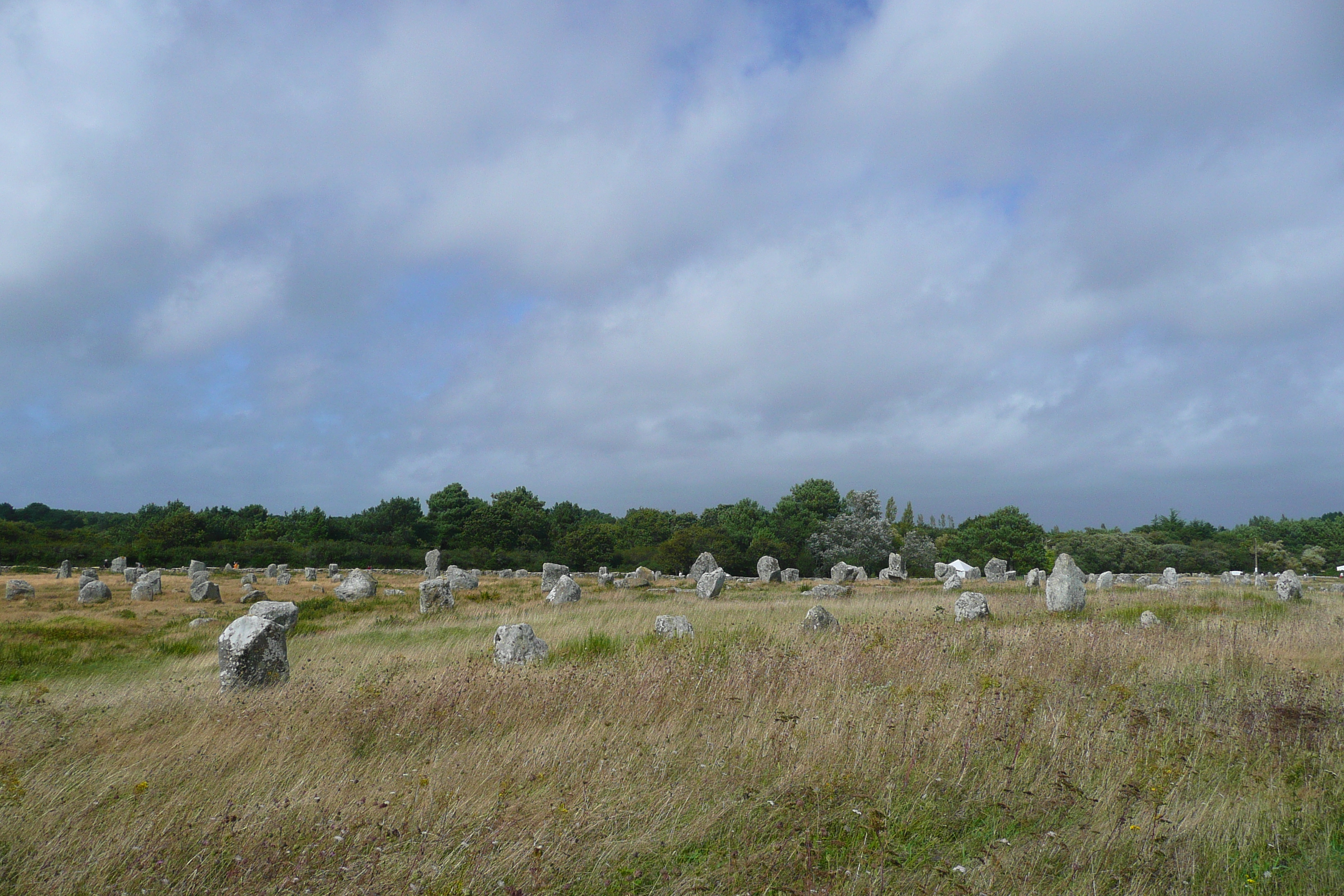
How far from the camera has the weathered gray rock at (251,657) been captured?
416 inches

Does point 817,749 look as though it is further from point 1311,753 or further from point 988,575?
point 988,575

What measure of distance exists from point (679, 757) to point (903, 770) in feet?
5.70

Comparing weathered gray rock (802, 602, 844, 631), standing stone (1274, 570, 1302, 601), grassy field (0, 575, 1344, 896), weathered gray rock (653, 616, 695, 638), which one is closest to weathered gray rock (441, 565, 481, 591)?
weathered gray rock (653, 616, 695, 638)

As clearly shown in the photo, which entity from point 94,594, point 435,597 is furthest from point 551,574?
point 94,594

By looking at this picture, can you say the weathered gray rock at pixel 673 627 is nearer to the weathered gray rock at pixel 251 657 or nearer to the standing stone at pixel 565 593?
the weathered gray rock at pixel 251 657

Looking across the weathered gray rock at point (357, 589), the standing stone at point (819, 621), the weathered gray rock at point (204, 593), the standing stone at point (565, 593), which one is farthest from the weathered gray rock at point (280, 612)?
the standing stone at point (819, 621)

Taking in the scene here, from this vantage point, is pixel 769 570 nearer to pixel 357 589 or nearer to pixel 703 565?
pixel 703 565

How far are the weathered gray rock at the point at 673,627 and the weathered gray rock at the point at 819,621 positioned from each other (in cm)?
240

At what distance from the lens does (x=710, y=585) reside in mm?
28422

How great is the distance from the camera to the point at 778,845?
4.21 meters

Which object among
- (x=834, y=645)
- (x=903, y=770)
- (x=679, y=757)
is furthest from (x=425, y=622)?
(x=903, y=770)

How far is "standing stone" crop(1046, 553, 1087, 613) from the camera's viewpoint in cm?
1889

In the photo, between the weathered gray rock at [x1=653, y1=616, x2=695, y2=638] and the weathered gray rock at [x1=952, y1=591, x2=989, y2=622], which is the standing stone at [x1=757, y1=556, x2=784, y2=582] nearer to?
the weathered gray rock at [x1=952, y1=591, x2=989, y2=622]


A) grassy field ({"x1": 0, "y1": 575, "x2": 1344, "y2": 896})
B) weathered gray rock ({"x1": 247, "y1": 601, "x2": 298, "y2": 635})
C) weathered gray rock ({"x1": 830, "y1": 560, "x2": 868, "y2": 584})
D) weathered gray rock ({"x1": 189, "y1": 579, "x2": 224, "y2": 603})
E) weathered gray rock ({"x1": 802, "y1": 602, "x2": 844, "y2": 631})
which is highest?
grassy field ({"x1": 0, "y1": 575, "x2": 1344, "y2": 896})
